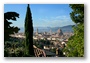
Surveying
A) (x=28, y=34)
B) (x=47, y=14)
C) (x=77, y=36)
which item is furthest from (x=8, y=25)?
(x=77, y=36)

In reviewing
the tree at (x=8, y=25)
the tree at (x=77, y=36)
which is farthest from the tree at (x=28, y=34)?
the tree at (x=77, y=36)

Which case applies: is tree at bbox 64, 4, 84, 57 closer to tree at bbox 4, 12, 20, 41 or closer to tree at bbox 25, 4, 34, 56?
tree at bbox 25, 4, 34, 56

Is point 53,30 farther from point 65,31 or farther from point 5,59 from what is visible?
point 5,59

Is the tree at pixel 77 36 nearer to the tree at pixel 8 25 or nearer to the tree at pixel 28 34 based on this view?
the tree at pixel 28 34

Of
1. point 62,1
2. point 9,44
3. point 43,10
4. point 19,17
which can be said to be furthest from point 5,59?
point 62,1

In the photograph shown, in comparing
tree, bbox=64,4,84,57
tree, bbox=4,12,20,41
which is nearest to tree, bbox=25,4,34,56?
tree, bbox=4,12,20,41

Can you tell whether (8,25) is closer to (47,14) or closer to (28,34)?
(28,34)
